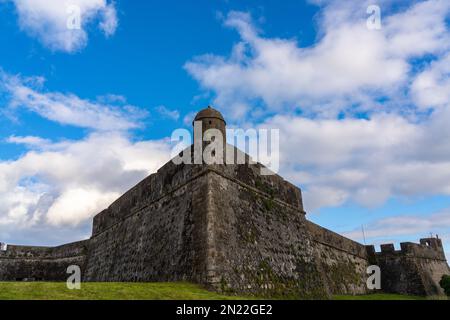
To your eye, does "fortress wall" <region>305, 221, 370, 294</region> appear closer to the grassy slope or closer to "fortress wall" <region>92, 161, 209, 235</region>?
"fortress wall" <region>92, 161, 209, 235</region>

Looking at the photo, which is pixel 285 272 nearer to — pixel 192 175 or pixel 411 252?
pixel 192 175

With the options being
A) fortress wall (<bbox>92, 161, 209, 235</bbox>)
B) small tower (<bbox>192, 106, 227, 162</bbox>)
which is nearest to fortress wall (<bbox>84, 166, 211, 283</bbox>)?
fortress wall (<bbox>92, 161, 209, 235</bbox>)

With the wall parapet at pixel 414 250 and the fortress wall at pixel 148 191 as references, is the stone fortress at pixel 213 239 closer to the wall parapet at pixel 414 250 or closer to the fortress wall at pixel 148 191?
the fortress wall at pixel 148 191

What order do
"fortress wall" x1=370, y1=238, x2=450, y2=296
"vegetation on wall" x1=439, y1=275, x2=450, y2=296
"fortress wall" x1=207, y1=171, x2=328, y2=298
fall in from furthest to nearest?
1. "fortress wall" x1=370, y1=238, x2=450, y2=296
2. "vegetation on wall" x1=439, y1=275, x2=450, y2=296
3. "fortress wall" x1=207, y1=171, x2=328, y2=298

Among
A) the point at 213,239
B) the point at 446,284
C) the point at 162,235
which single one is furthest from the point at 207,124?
the point at 446,284

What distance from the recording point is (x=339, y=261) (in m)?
24.3

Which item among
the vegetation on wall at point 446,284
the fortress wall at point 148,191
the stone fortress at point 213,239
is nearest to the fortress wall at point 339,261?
the stone fortress at point 213,239

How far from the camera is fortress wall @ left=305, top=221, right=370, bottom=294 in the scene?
72.0 ft

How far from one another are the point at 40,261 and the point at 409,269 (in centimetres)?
2962

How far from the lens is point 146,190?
17.6m

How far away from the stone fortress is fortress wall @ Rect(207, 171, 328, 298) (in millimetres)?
40
